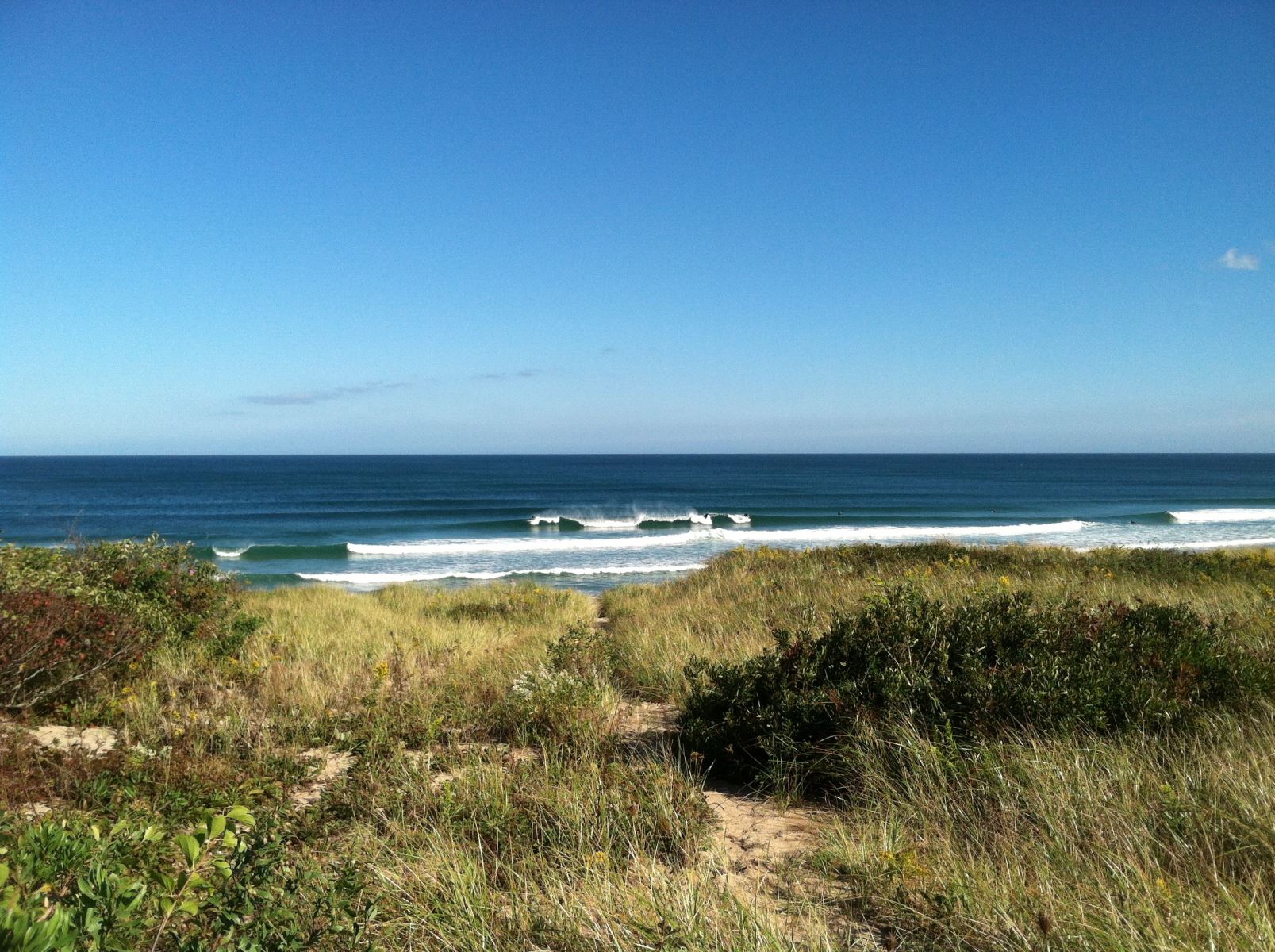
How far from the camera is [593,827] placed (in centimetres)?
406

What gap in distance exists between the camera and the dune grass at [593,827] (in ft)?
9.71

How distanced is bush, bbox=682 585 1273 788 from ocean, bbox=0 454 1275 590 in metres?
9.90

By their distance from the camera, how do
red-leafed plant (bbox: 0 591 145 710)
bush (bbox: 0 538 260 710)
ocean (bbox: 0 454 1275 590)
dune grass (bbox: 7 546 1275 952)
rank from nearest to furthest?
dune grass (bbox: 7 546 1275 952)
red-leafed plant (bbox: 0 591 145 710)
bush (bbox: 0 538 260 710)
ocean (bbox: 0 454 1275 590)

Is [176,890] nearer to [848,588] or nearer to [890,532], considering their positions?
[848,588]

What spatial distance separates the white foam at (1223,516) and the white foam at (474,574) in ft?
121

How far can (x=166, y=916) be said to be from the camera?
2207 mm

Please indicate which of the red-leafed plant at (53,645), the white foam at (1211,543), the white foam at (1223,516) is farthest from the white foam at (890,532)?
the red-leafed plant at (53,645)

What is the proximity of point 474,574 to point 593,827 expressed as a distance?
2694 cm

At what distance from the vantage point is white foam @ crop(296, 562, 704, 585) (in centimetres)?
2855

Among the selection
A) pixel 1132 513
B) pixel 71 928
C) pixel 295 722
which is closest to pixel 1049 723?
pixel 71 928

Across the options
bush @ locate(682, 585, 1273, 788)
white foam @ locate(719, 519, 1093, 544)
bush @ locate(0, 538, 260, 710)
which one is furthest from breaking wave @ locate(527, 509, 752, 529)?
bush @ locate(682, 585, 1273, 788)

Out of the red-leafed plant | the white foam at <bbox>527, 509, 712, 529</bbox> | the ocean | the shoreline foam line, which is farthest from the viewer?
the shoreline foam line

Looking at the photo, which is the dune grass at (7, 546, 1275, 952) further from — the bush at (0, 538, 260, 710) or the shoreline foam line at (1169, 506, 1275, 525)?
the shoreline foam line at (1169, 506, 1275, 525)

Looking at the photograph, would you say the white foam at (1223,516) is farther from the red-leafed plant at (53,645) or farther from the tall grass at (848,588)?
the red-leafed plant at (53,645)
